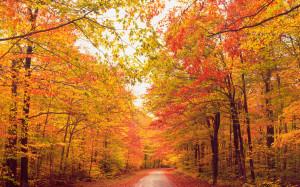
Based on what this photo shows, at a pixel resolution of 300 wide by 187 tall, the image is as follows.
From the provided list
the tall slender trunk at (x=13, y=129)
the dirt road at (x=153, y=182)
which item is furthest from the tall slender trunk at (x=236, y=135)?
the tall slender trunk at (x=13, y=129)

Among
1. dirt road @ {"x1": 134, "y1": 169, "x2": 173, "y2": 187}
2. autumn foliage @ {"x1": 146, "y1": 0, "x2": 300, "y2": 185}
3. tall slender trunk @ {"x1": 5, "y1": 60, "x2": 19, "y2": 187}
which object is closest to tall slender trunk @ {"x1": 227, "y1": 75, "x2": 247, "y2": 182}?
autumn foliage @ {"x1": 146, "y1": 0, "x2": 300, "y2": 185}

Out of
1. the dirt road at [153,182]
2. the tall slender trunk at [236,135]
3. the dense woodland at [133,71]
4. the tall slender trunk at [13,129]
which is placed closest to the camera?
the dense woodland at [133,71]

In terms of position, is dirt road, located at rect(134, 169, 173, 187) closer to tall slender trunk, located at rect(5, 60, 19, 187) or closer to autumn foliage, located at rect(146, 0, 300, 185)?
autumn foliage, located at rect(146, 0, 300, 185)

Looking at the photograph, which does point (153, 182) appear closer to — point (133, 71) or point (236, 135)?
point (236, 135)

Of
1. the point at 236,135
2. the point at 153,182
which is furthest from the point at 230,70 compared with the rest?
the point at 153,182

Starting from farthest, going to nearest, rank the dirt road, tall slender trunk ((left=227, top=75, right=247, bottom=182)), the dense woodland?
the dirt road
tall slender trunk ((left=227, top=75, right=247, bottom=182))
the dense woodland

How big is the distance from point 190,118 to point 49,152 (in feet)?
33.8

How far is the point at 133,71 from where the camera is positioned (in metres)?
5.44

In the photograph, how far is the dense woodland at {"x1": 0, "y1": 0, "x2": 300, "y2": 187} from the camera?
5254 millimetres

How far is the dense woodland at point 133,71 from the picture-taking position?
17.2ft

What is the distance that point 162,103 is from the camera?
10.8 metres

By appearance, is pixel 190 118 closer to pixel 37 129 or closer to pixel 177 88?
pixel 177 88

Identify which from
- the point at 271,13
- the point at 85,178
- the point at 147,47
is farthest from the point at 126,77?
the point at 85,178

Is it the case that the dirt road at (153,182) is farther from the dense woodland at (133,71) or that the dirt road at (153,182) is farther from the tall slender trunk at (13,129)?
the tall slender trunk at (13,129)
